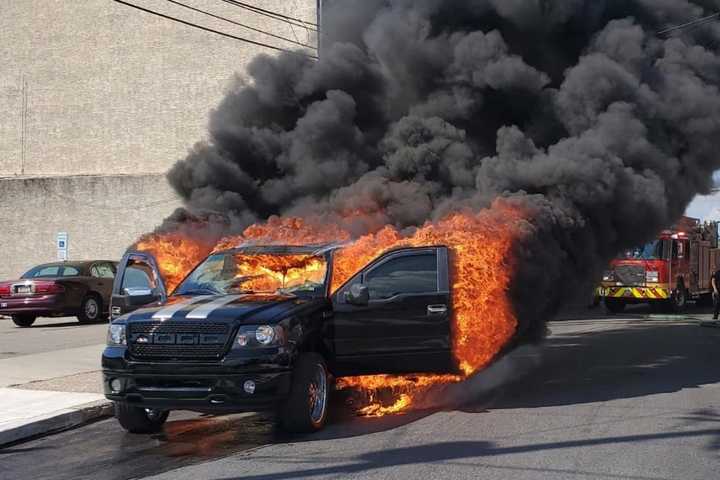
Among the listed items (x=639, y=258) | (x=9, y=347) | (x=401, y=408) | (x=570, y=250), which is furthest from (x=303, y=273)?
(x=639, y=258)

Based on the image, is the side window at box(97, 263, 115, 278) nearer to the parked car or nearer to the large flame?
the parked car

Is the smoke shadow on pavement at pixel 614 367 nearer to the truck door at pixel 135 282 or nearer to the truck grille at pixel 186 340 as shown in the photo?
the truck grille at pixel 186 340

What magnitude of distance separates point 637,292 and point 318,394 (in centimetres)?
1819

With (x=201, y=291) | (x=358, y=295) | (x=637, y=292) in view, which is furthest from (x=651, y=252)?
(x=201, y=291)

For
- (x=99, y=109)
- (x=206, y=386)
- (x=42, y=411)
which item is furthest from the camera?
(x=99, y=109)

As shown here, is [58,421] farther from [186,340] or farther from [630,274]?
[630,274]

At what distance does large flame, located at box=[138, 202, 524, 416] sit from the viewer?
8188 mm

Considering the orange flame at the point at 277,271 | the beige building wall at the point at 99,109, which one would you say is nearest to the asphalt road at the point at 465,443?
the orange flame at the point at 277,271

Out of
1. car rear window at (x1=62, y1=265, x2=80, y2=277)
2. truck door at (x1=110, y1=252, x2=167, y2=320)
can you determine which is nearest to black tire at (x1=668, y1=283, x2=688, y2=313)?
car rear window at (x1=62, y1=265, x2=80, y2=277)

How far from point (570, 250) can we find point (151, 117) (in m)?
20.3

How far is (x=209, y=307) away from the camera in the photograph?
23.1 feet

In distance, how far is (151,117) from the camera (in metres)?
27.9

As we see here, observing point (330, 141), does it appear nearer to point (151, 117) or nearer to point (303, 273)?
point (303, 273)

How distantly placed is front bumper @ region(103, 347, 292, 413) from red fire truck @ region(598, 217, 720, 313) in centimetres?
1720
